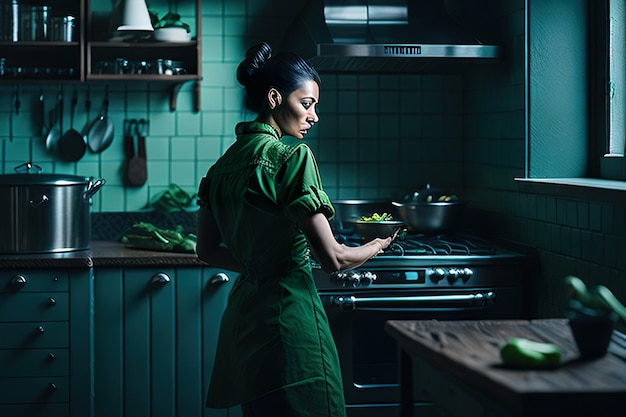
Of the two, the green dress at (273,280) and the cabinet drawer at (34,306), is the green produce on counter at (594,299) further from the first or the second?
the cabinet drawer at (34,306)

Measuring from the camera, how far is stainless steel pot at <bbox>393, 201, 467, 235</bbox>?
3799 mm

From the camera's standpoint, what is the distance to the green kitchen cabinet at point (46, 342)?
3.50 metres

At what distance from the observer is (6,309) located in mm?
3500

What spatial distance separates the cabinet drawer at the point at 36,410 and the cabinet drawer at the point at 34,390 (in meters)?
0.02

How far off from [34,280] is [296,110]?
1585 mm

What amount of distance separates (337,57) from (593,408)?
230cm

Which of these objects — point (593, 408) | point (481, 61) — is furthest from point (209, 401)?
point (481, 61)

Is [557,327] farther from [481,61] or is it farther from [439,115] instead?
[439,115]

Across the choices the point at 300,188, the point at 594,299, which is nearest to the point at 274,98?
the point at 300,188

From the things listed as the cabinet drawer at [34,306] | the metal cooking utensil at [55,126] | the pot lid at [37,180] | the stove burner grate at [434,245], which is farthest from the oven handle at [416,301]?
the metal cooking utensil at [55,126]

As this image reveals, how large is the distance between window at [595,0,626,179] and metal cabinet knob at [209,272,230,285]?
1486 millimetres

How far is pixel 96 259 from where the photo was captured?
353cm

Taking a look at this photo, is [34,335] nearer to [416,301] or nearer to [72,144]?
[72,144]

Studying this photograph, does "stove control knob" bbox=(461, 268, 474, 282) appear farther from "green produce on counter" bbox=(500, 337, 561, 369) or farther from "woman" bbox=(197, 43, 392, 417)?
"green produce on counter" bbox=(500, 337, 561, 369)
